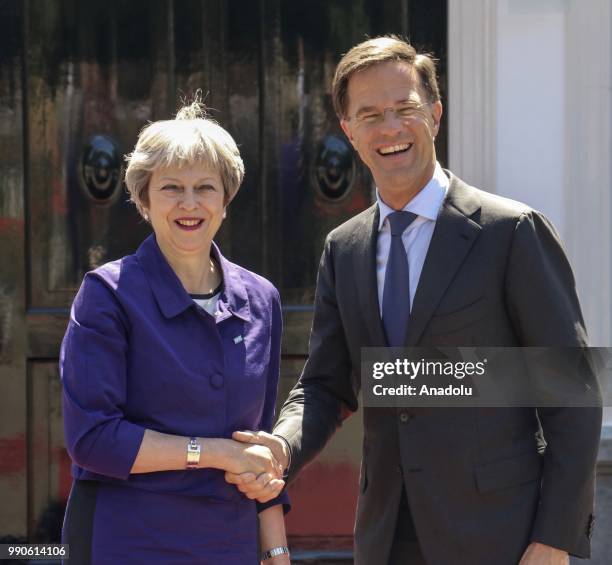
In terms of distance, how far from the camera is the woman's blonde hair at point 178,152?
273 cm

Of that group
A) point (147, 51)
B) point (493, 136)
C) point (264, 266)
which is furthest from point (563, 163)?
point (147, 51)

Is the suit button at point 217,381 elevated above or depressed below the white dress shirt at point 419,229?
below

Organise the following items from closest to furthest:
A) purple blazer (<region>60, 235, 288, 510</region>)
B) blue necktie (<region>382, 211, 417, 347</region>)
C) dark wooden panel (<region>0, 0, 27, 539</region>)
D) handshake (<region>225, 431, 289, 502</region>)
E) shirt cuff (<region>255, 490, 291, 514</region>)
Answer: purple blazer (<region>60, 235, 288, 510</region>), handshake (<region>225, 431, 289, 502</region>), blue necktie (<region>382, 211, 417, 347</region>), shirt cuff (<region>255, 490, 291, 514</region>), dark wooden panel (<region>0, 0, 27, 539</region>)

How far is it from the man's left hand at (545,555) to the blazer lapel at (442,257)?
0.56 metres

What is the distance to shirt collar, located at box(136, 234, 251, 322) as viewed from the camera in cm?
266

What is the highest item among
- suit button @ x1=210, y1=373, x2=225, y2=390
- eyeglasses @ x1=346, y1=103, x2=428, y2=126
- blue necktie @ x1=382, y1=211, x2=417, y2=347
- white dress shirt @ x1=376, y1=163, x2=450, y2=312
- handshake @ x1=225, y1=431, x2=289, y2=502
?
eyeglasses @ x1=346, y1=103, x2=428, y2=126

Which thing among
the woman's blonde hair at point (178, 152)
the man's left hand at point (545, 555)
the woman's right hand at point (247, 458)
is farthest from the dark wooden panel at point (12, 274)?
the man's left hand at point (545, 555)

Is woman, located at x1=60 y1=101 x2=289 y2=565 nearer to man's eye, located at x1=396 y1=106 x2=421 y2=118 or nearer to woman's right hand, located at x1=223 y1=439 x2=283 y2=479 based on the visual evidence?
woman's right hand, located at x1=223 y1=439 x2=283 y2=479

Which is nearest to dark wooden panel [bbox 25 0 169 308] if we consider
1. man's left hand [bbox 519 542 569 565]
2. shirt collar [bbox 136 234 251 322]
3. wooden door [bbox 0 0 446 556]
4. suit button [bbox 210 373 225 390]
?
wooden door [bbox 0 0 446 556]

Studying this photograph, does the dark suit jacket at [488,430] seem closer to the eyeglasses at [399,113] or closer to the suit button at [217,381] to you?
the eyeglasses at [399,113]

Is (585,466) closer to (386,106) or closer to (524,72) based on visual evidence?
(386,106)

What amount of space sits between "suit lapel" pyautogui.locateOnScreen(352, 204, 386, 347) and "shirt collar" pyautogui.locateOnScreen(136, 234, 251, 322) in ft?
0.98

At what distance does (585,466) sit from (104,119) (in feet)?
9.10

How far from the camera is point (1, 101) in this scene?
15.1 feet
